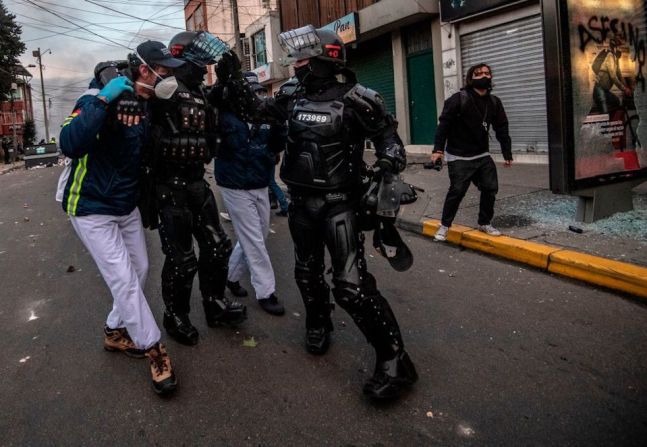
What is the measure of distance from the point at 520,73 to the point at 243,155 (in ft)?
30.5

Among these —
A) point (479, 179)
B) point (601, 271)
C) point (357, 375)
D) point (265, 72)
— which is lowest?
point (357, 375)

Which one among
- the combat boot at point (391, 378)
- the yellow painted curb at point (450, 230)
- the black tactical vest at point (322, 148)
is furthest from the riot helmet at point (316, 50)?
the yellow painted curb at point (450, 230)

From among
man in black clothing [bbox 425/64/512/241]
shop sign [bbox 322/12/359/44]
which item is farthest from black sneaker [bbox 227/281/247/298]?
shop sign [bbox 322/12/359/44]

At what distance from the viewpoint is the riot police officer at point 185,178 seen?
3082mm

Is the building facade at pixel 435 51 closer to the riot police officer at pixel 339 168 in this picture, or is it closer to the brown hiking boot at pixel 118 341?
the riot police officer at pixel 339 168

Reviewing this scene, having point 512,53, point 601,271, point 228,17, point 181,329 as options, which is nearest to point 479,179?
point 601,271

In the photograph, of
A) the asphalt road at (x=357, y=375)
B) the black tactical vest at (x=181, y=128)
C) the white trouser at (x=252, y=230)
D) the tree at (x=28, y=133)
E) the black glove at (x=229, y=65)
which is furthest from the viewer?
the tree at (x=28, y=133)

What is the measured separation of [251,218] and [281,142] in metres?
0.70

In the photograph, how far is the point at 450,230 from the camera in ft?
19.0

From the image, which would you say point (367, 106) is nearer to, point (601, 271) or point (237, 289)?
point (237, 289)

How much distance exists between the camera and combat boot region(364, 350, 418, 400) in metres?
2.59

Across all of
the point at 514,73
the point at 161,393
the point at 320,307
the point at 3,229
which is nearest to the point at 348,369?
the point at 320,307

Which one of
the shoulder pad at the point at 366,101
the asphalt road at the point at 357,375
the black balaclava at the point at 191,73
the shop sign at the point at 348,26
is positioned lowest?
the asphalt road at the point at 357,375

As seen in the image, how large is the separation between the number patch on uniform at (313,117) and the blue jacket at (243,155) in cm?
76
